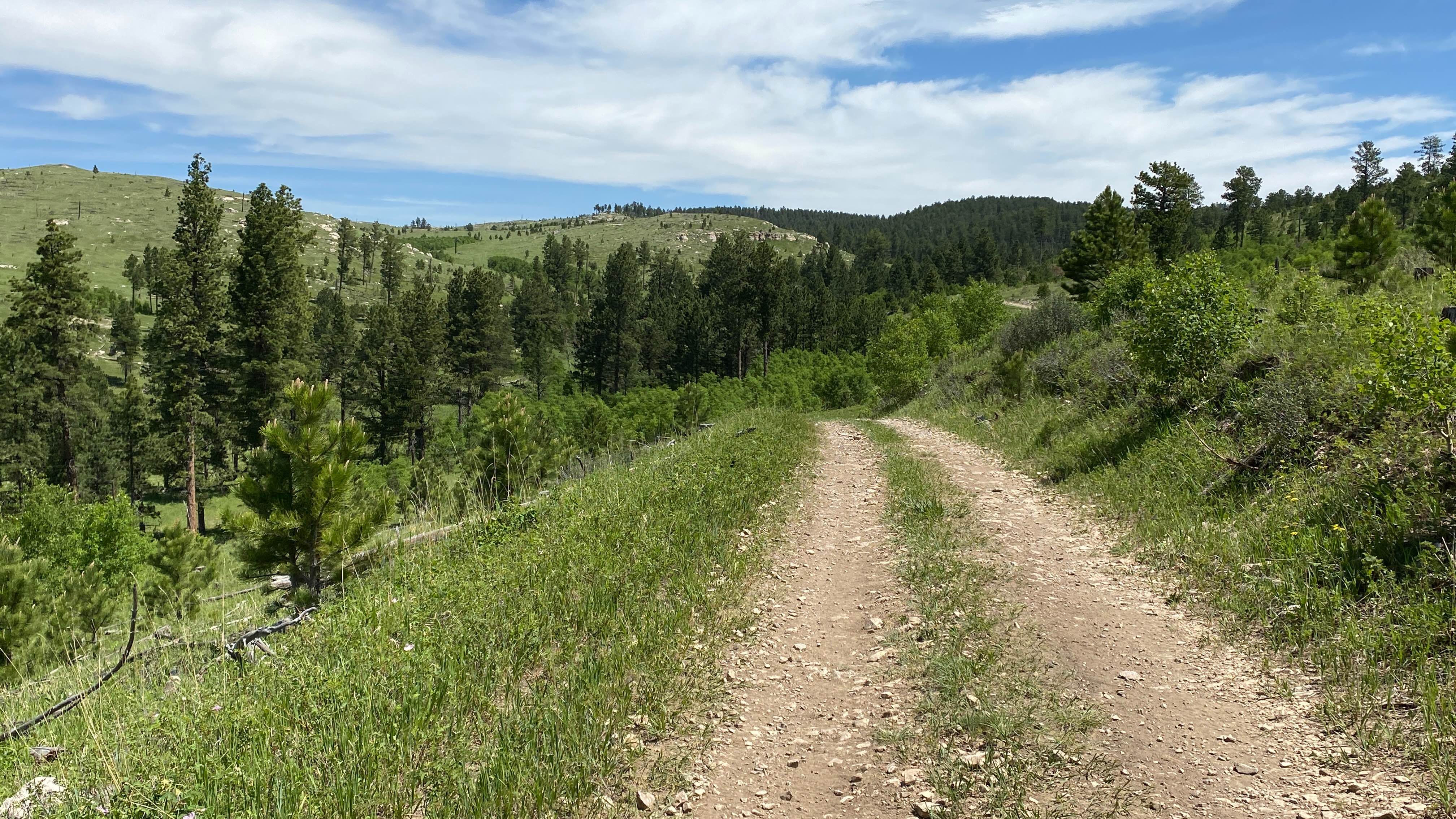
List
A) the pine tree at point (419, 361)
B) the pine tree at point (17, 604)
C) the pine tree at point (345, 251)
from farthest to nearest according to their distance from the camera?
the pine tree at point (345, 251) < the pine tree at point (419, 361) < the pine tree at point (17, 604)

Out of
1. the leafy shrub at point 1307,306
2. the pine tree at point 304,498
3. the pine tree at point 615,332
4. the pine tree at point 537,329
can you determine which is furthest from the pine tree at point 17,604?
the pine tree at point 615,332

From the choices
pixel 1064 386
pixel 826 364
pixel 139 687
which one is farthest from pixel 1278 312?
pixel 826 364

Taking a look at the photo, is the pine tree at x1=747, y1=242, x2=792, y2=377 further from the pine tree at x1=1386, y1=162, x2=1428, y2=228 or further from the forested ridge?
the pine tree at x1=1386, y1=162, x2=1428, y2=228

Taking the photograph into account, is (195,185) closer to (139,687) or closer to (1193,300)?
(139,687)

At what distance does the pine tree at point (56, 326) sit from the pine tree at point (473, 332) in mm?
31235

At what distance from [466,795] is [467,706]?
854mm

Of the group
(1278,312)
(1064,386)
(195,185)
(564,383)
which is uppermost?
(195,185)

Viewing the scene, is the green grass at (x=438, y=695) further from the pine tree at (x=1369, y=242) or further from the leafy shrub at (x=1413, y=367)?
the pine tree at (x=1369, y=242)

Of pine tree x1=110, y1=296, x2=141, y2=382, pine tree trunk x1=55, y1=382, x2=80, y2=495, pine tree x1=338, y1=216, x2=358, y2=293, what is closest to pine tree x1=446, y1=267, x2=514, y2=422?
pine tree trunk x1=55, y1=382, x2=80, y2=495

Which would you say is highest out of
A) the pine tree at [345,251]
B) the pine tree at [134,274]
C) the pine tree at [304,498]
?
the pine tree at [345,251]

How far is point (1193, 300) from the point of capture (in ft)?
34.9

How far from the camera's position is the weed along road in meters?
3.91

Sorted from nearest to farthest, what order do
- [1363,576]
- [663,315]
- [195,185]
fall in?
[1363,576]
[195,185]
[663,315]

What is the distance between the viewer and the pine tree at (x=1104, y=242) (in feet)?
145
